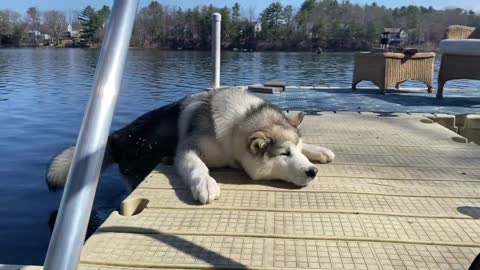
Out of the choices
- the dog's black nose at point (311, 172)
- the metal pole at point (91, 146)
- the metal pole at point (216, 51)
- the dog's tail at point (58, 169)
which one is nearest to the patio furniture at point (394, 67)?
the metal pole at point (216, 51)

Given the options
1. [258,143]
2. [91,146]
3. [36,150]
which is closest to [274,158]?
[258,143]

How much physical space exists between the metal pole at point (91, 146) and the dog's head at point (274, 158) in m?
1.65

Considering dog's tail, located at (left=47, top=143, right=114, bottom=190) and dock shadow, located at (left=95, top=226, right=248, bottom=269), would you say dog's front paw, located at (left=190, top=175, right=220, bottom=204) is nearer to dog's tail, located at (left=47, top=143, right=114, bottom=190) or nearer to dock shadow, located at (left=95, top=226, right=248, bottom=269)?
dock shadow, located at (left=95, top=226, right=248, bottom=269)

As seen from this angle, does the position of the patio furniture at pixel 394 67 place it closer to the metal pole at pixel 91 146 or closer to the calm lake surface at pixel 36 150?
the calm lake surface at pixel 36 150

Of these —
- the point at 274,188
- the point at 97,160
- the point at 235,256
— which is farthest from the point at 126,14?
the point at 274,188

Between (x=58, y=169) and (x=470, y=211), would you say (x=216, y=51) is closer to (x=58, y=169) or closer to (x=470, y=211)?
(x=58, y=169)

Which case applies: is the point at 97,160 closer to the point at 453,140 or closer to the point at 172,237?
the point at 172,237

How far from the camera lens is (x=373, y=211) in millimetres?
1950

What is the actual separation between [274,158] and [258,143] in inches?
4.9

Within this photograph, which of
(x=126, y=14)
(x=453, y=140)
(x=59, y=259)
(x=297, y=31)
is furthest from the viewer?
(x=297, y=31)

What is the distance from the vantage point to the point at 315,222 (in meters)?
1.83

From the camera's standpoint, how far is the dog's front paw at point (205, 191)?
2.05 m

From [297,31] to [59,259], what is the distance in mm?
60966

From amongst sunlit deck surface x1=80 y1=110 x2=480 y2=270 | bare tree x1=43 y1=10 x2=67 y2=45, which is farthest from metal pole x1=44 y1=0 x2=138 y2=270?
bare tree x1=43 y1=10 x2=67 y2=45
